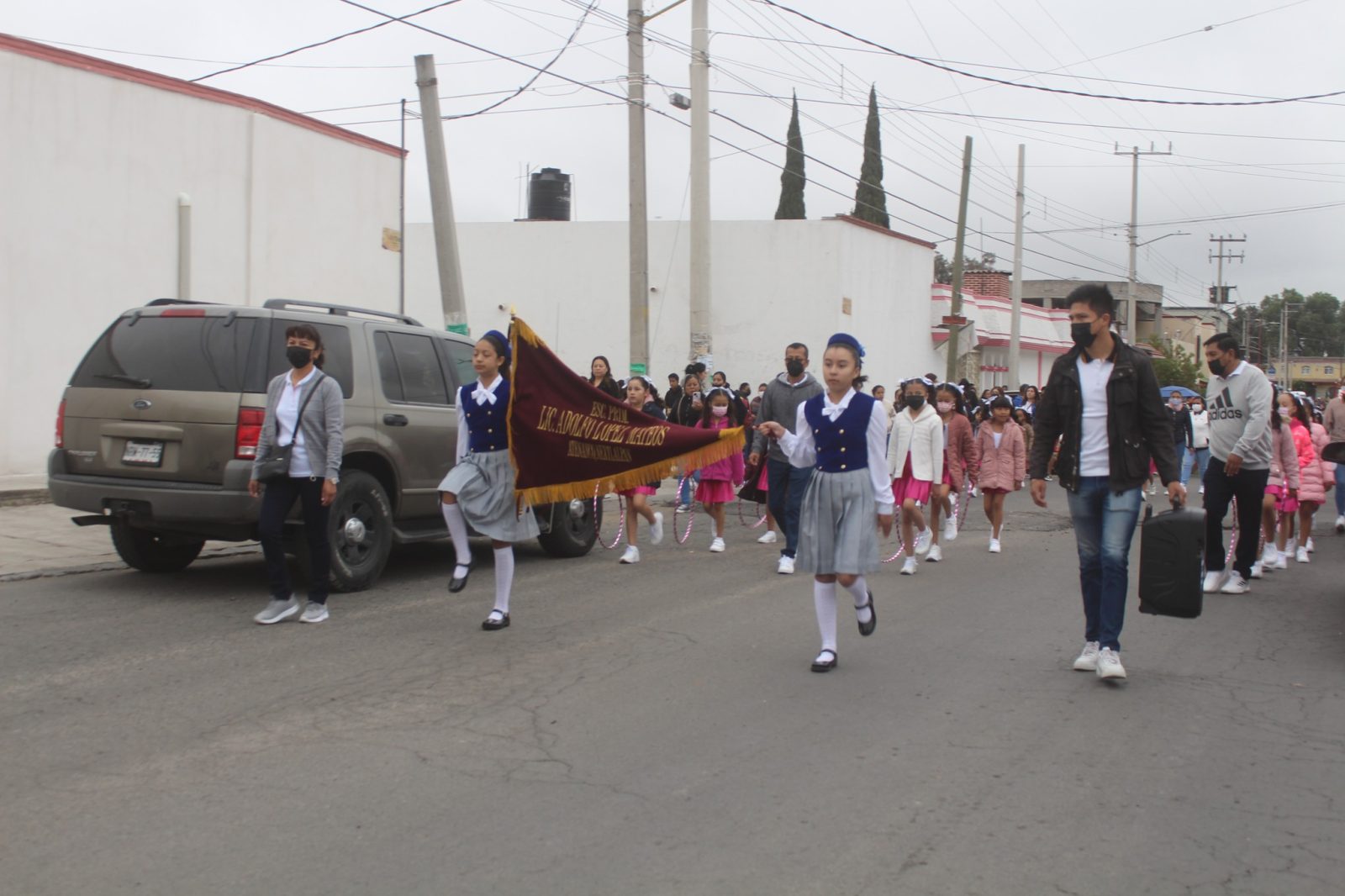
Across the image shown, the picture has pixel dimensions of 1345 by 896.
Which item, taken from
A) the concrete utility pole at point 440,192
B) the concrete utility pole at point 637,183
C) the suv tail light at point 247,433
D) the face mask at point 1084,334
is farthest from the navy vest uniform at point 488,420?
the concrete utility pole at point 637,183

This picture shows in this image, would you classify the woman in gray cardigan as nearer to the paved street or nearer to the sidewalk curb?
the paved street

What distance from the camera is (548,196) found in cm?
3547

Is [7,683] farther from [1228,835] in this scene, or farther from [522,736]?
[1228,835]

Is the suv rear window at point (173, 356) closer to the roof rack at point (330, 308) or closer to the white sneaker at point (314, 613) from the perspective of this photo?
the roof rack at point (330, 308)

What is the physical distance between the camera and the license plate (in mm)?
8406

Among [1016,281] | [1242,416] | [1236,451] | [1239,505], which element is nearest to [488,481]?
[1236,451]

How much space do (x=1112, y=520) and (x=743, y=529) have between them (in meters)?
8.35

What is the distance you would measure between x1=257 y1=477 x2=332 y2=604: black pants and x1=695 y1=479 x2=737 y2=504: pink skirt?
5517 mm

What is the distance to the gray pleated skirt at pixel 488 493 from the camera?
7988mm

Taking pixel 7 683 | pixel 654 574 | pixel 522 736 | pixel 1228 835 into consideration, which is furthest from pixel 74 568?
pixel 1228 835

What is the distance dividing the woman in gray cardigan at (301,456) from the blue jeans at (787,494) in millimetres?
4140

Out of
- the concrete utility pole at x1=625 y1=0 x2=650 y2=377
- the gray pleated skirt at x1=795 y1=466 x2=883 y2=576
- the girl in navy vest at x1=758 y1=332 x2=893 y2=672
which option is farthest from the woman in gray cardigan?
the concrete utility pole at x1=625 y1=0 x2=650 y2=377

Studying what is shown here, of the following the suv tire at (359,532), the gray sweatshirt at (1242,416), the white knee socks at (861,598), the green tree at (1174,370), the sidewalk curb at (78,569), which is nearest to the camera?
the white knee socks at (861,598)

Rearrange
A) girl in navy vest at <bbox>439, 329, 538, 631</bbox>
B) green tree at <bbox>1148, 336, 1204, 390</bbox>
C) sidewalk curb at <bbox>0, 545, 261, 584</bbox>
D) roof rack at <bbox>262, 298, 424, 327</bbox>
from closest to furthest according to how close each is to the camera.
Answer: girl in navy vest at <bbox>439, 329, 538, 631</bbox> → roof rack at <bbox>262, 298, 424, 327</bbox> → sidewalk curb at <bbox>0, 545, 261, 584</bbox> → green tree at <bbox>1148, 336, 1204, 390</bbox>
